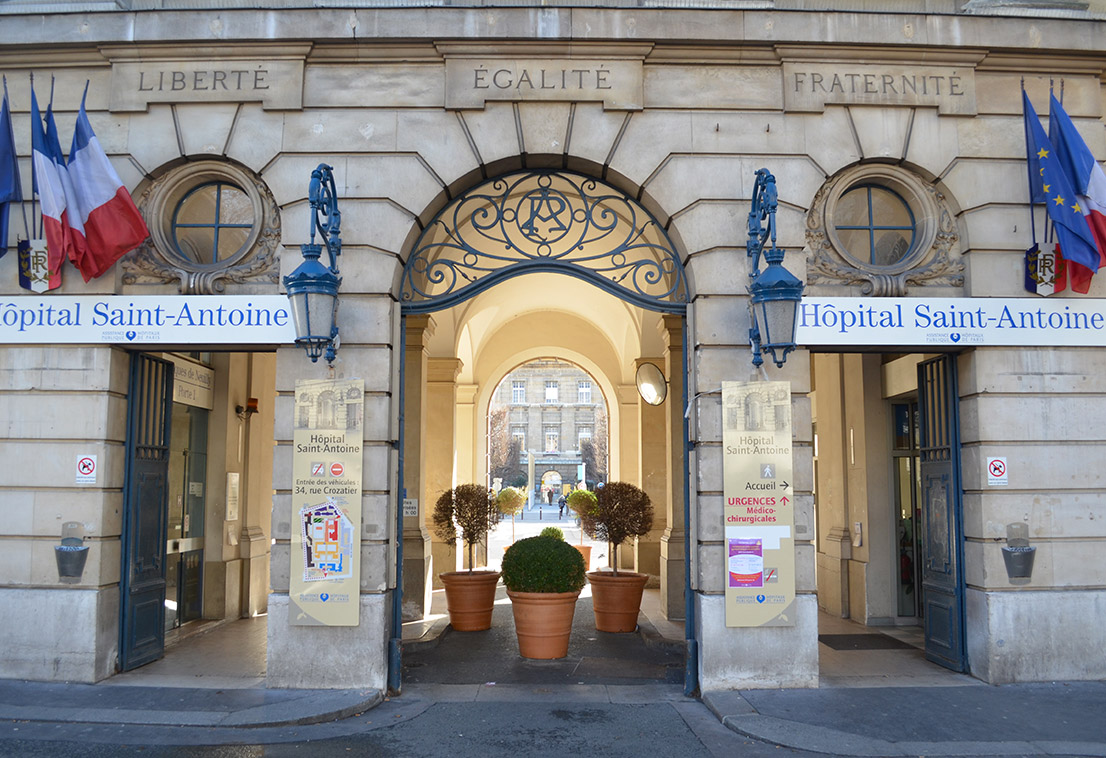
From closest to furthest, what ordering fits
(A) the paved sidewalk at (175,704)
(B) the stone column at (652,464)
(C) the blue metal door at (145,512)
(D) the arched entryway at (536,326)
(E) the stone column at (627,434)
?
(A) the paved sidewalk at (175,704), (C) the blue metal door at (145,512), (D) the arched entryway at (536,326), (B) the stone column at (652,464), (E) the stone column at (627,434)

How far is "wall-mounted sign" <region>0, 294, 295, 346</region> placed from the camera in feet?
27.4

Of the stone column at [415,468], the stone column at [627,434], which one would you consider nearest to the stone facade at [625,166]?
the stone column at [415,468]

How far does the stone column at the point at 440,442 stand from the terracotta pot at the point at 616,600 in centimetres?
462

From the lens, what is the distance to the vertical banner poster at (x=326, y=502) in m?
8.02

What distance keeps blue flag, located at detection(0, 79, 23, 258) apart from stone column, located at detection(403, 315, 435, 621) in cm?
523

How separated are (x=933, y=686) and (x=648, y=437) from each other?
8007 millimetres

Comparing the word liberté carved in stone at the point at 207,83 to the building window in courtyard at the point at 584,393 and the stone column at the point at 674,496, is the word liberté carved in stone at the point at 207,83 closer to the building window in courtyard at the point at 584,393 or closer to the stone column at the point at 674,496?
the stone column at the point at 674,496

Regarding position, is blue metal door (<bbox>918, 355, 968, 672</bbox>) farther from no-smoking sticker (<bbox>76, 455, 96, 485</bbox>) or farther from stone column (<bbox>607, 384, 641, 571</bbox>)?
stone column (<bbox>607, 384, 641, 571</bbox>)

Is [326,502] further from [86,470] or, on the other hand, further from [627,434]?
[627,434]

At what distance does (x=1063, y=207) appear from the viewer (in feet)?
26.9

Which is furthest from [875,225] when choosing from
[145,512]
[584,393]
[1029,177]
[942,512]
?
[584,393]

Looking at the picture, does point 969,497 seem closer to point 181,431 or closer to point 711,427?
point 711,427

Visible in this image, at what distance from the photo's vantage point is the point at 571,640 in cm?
1091

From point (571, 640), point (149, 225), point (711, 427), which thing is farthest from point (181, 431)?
point (711, 427)
